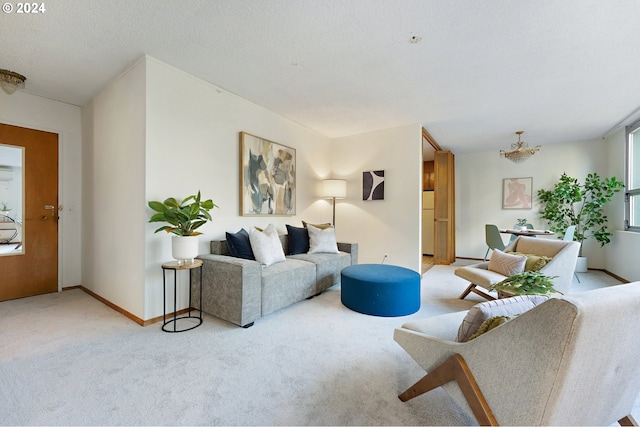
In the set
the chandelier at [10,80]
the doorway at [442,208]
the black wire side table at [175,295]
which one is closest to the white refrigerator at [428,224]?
the doorway at [442,208]

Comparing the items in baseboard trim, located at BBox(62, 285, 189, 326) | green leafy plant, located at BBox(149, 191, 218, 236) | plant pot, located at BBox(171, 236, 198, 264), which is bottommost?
baseboard trim, located at BBox(62, 285, 189, 326)

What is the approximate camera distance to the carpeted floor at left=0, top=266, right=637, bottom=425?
144 centimetres

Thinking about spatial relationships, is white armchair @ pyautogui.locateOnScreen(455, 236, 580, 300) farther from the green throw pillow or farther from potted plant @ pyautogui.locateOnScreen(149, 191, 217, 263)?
potted plant @ pyautogui.locateOnScreen(149, 191, 217, 263)

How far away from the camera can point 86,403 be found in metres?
1.51

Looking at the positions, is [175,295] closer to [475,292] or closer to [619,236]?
[475,292]

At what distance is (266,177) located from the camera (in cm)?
385

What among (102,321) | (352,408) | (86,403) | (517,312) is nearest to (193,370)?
(86,403)

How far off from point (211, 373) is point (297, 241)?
7.14 feet

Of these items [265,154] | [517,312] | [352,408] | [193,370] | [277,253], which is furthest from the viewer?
[265,154]

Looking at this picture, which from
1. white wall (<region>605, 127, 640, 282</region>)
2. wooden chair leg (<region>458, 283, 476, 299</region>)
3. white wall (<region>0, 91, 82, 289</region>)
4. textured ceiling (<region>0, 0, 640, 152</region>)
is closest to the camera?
textured ceiling (<region>0, 0, 640, 152</region>)

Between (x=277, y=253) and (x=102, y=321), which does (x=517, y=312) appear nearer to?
(x=277, y=253)

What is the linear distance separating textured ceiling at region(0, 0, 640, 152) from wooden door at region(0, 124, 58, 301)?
61 centimetres

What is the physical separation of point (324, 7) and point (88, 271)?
4030 millimetres

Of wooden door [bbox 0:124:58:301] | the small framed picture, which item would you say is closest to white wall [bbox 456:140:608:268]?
the small framed picture
